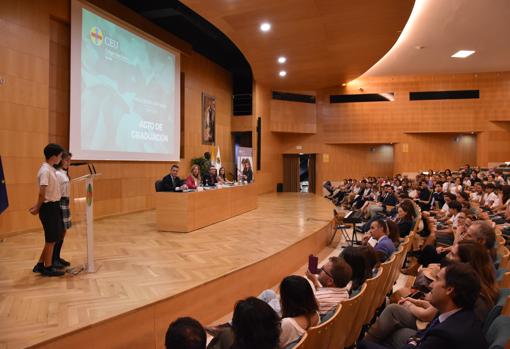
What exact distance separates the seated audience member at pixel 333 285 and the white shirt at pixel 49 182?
2.52 metres

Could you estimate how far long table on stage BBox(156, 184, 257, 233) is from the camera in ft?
19.2

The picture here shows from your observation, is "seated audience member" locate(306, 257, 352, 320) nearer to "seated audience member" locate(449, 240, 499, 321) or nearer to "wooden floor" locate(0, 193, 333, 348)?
"seated audience member" locate(449, 240, 499, 321)

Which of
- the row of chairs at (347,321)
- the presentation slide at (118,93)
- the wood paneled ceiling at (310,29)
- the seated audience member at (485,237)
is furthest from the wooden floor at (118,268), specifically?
the wood paneled ceiling at (310,29)

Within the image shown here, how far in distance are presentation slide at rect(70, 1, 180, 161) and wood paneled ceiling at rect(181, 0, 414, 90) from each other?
1715 mm

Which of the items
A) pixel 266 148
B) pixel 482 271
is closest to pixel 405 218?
pixel 482 271

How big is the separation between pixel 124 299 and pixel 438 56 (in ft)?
40.0

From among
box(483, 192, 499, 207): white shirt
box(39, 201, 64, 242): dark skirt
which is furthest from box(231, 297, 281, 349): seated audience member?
box(483, 192, 499, 207): white shirt

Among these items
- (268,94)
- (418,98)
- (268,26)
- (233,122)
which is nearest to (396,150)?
(418,98)

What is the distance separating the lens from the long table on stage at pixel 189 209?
19.2ft

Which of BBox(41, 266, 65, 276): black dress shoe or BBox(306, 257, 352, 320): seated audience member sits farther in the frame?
BBox(41, 266, 65, 276): black dress shoe

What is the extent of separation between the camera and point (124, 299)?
2920mm

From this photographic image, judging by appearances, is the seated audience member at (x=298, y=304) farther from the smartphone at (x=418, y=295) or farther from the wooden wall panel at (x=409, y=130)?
the wooden wall panel at (x=409, y=130)

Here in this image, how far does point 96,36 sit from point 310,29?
4.43 metres

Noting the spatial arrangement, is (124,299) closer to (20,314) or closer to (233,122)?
(20,314)
